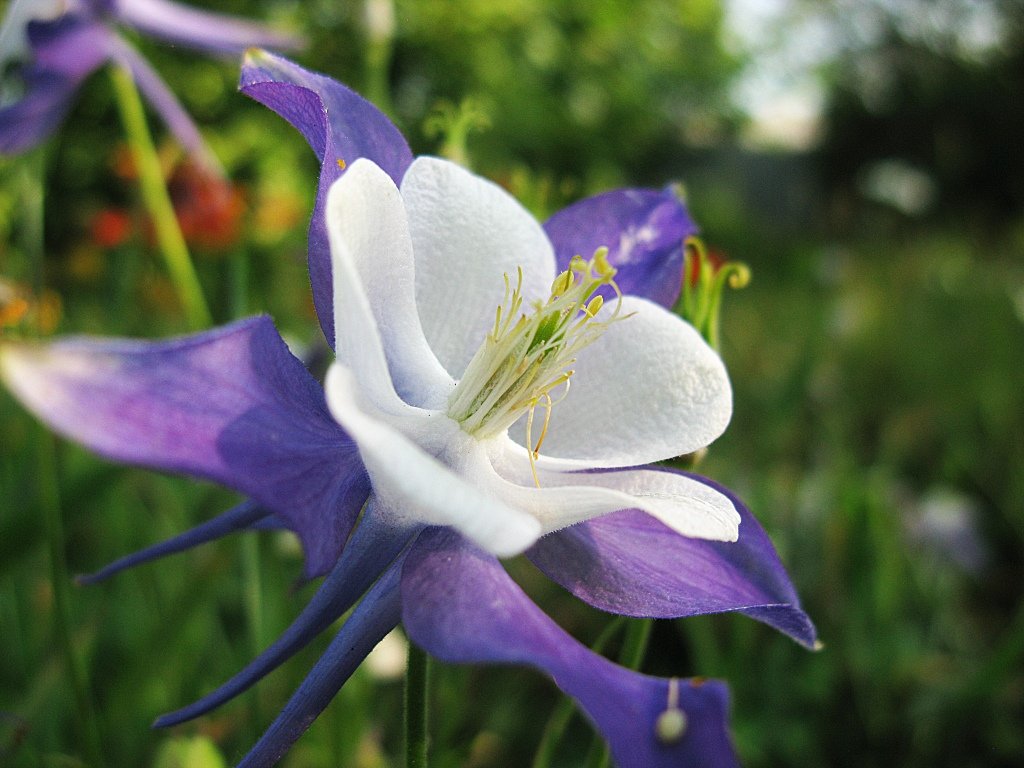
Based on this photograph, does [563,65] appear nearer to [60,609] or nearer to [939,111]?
[939,111]

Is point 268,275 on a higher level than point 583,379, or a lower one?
lower

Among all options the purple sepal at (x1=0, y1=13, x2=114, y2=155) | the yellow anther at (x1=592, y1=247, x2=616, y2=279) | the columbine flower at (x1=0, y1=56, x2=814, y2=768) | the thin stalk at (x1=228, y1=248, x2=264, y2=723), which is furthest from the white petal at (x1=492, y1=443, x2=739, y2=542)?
the purple sepal at (x1=0, y1=13, x2=114, y2=155)

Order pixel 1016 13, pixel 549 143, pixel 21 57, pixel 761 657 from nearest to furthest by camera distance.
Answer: pixel 21 57
pixel 761 657
pixel 549 143
pixel 1016 13

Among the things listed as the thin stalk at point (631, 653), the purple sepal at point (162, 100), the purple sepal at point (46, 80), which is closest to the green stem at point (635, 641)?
the thin stalk at point (631, 653)

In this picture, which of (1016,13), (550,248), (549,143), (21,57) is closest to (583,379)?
(550,248)

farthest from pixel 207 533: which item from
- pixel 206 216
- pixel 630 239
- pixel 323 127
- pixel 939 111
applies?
pixel 939 111

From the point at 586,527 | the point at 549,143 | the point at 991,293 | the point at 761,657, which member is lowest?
the point at 549,143

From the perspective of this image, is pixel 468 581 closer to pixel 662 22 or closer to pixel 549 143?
pixel 549 143
